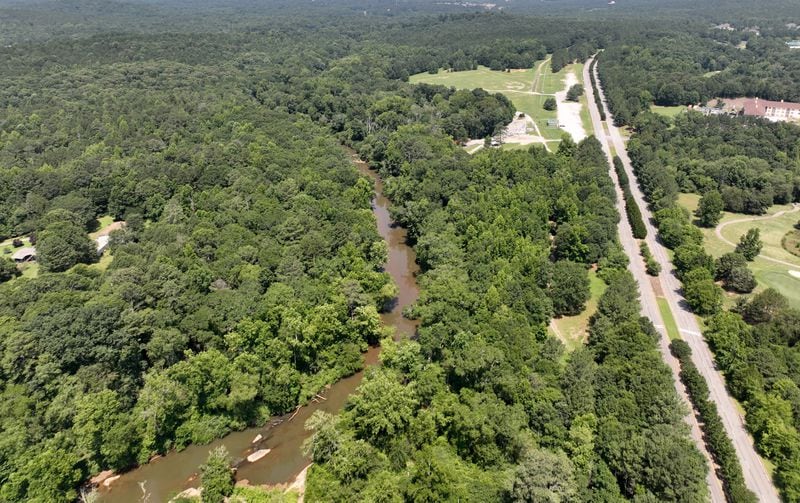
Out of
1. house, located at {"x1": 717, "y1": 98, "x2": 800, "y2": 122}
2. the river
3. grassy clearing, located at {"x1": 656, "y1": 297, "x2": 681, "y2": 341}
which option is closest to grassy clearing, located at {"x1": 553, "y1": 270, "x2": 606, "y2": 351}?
grassy clearing, located at {"x1": 656, "y1": 297, "x2": 681, "y2": 341}

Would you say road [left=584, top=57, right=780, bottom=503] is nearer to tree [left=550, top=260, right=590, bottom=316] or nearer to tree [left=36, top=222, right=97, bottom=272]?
tree [left=550, top=260, right=590, bottom=316]

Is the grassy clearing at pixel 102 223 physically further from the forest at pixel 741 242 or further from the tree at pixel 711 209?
the tree at pixel 711 209

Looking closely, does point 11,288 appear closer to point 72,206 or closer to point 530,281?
point 72,206

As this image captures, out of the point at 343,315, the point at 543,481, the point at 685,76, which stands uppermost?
the point at 685,76

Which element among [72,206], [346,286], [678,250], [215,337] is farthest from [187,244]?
[678,250]

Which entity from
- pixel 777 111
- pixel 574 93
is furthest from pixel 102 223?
pixel 777 111

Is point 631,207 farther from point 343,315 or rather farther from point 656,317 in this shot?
point 343,315

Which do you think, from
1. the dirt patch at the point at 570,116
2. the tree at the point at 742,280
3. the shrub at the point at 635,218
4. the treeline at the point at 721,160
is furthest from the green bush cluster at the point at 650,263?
the dirt patch at the point at 570,116
